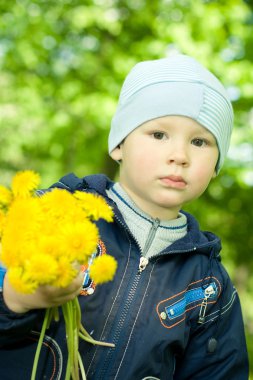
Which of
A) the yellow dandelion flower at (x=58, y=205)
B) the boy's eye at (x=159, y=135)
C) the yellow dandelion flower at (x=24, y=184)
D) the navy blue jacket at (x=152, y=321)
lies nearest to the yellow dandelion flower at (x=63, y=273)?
the yellow dandelion flower at (x=58, y=205)

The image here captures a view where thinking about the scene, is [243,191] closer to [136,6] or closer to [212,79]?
[136,6]

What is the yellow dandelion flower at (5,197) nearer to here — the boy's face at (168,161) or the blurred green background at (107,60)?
the boy's face at (168,161)

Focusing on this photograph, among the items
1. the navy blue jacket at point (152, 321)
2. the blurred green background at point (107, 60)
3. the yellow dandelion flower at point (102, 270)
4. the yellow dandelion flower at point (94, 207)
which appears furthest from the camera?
the blurred green background at point (107, 60)

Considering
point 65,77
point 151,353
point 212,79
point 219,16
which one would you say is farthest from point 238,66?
point 151,353

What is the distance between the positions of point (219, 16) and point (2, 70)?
4314 mm

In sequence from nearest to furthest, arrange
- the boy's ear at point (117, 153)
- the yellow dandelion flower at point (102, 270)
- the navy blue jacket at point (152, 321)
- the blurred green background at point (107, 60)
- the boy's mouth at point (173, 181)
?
the yellow dandelion flower at point (102, 270) < the navy blue jacket at point (152, 321) < the boy's mouth at point (173, 181) < the boy's ear at point (117, 153) < the blurred green background at point (107, 60)

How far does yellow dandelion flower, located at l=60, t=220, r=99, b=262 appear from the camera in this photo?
57.1 inches

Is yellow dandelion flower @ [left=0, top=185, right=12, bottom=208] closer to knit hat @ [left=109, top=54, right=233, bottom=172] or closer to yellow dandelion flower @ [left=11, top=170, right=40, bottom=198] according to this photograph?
yellow dandelion flower @ [left=11, top=170, right=40, bottom=198]

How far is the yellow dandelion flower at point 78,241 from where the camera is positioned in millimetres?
1449

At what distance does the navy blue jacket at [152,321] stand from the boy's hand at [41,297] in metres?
0.17

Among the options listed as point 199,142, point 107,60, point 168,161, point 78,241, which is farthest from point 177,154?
point 107,60

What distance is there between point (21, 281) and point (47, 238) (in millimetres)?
123

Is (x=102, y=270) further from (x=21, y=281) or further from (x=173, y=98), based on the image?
(x=173, y=98)

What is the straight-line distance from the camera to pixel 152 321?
7.29 feet
